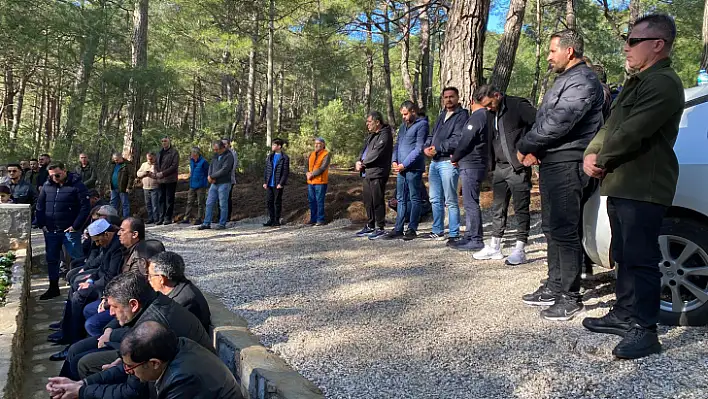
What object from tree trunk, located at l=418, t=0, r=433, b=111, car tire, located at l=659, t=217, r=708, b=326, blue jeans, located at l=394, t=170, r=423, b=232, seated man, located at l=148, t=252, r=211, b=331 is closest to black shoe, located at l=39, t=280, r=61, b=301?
seated man, located at l=148, t=252, r=211, b=331

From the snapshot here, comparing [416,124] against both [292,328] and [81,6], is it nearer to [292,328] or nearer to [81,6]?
[292,328]

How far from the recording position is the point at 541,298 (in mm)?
4125

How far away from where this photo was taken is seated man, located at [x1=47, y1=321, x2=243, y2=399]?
2.53m

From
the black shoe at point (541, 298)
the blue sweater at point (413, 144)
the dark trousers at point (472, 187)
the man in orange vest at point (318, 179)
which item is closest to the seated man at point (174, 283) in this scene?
the black shoe at point (541, 298)

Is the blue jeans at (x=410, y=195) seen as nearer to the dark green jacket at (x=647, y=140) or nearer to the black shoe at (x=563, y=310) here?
the black shoe at (x=563, y=310)

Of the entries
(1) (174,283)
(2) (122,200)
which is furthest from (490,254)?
(2) (122,200)

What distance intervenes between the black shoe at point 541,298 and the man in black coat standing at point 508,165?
1276 mm

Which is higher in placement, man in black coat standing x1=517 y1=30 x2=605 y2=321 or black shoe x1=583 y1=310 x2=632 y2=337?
man in black coat standing x1=517 y1=30 x2=605 y2=321

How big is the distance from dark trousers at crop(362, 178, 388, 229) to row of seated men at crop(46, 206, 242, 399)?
3.52m

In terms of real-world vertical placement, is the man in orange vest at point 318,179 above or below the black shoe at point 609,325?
above

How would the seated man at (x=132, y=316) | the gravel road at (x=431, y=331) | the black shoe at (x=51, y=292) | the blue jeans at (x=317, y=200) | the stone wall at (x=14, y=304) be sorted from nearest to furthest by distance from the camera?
the gravel road at (x=431, y=331) < the seated man at (x=132, y=316) < the stone wall at (x=14, y=304) < the black shoe at (x=51, y=292) < the blue jeans at (x=317, y=200)

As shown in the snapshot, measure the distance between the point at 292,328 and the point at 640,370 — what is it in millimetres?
2349

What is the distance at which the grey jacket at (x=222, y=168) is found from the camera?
384 inches

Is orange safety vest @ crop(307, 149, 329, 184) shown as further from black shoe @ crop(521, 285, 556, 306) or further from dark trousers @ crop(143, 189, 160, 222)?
black shoe @ crop(521, 285, 556, 306)
